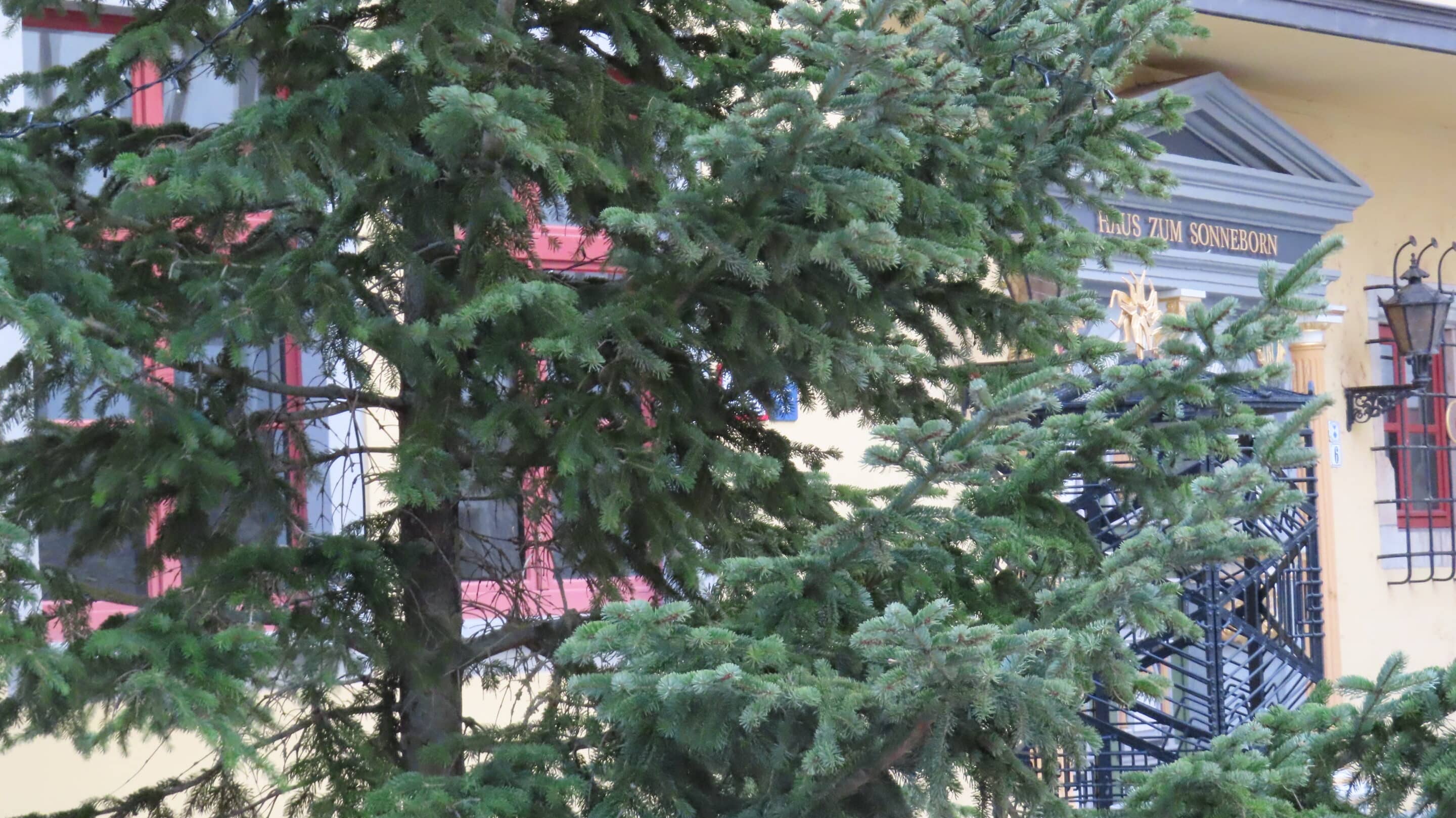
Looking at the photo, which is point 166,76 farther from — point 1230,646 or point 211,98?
point 1230,646

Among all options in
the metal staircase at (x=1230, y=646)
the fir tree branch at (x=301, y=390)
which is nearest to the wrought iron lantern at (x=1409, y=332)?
the metal staircase at (x=1230, y=646)

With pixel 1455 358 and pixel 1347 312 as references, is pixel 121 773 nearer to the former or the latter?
pixel 1347 312

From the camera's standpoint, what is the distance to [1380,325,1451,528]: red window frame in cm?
1102

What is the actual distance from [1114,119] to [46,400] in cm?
282

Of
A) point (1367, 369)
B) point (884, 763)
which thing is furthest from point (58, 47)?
point (1367, 369)

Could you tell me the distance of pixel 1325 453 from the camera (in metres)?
10.4

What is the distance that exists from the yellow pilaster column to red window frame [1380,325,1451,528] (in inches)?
25.5

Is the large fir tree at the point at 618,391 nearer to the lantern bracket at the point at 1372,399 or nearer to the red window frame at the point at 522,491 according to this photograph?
the red window frame at the point at 522,491

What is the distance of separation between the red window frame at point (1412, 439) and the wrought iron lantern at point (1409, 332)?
0.13 m

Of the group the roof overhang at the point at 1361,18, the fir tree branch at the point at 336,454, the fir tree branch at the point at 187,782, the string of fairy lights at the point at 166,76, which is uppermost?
the roof overhang at the point at 1361,18

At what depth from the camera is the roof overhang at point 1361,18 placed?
8.82 metres

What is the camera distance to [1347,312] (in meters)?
10.8

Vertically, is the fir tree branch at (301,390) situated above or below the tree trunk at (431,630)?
above

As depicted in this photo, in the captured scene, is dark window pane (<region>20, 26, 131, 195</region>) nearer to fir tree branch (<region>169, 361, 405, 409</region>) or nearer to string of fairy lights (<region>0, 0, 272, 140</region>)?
string of fairy lights (<region>0, 0, 272, 140</region>)
